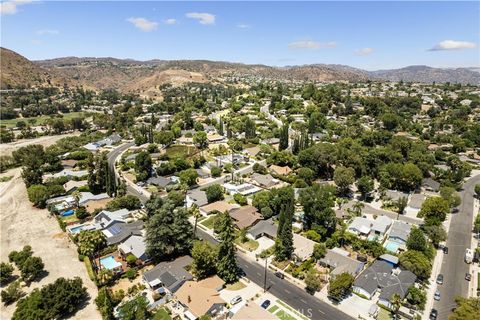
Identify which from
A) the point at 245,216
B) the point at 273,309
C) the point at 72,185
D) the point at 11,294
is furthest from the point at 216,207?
the point at 72,185

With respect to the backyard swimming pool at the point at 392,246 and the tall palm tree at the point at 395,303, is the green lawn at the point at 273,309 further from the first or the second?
the backyard swimming pool at the point at 392,246

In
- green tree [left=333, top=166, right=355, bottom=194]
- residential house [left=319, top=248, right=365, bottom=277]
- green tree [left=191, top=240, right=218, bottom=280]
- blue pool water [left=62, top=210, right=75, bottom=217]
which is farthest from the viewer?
green tree [left=333, top=166, right=355, bottom=194]

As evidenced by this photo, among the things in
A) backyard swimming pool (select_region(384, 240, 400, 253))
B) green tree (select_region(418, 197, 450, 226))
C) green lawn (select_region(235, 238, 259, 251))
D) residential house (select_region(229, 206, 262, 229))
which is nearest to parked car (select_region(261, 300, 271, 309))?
green lawn (select_region(235, 238, 259, 251))

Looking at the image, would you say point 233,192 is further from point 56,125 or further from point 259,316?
point 56,125

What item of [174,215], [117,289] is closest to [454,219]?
[174,215]

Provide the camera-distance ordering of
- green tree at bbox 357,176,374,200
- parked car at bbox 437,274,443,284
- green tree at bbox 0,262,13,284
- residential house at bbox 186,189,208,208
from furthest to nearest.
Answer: green tree at bbox 357,176,374,200 → residential house at bbox 186,189,208,208 → parked car at bbox 437,274,443,284 → green tree at bbox 0,262,13,284

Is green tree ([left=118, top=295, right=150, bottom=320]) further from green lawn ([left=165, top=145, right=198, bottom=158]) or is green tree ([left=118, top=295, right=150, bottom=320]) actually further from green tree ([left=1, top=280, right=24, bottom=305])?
green lawn ([left=165, top=145, right=198, bottom=158])

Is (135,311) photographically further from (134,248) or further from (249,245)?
(249,245)
